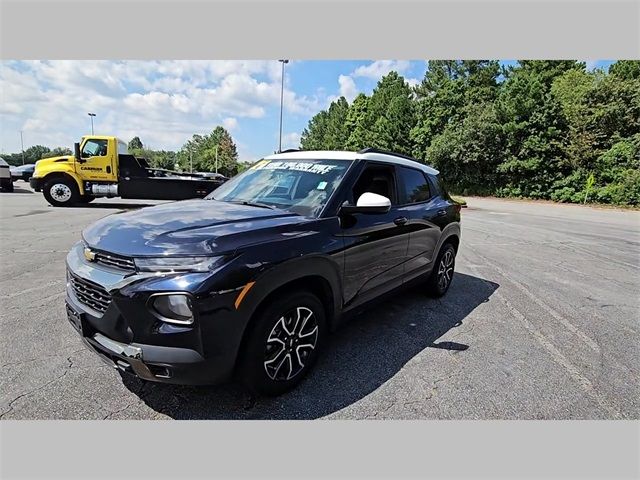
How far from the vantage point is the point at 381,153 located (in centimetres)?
393

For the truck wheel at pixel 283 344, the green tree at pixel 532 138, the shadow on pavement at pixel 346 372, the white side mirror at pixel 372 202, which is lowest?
the shadow on pavement at pixel 346 372

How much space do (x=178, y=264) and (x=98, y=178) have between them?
45.5ft

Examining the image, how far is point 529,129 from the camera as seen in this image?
27.8m

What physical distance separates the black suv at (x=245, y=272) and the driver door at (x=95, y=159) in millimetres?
12245

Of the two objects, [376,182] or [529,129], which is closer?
[376,182]

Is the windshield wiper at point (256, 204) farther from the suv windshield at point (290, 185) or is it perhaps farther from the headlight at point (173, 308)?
the headlight at point (173, 308)

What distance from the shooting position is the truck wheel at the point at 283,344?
2463 millimetres

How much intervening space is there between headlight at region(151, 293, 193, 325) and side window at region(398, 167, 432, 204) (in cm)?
260

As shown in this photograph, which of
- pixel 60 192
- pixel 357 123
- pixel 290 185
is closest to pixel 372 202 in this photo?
pixel 290 185

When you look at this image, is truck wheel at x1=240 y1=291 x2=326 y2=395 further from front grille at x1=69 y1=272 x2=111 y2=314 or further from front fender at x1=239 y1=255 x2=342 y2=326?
front grille at x1=69 y1=272 x2=111 y2=314

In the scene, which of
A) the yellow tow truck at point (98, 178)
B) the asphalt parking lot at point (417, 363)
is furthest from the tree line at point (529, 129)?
the yellow tow truck at point (98, 178)

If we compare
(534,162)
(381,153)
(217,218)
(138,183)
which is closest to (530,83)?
(534,162)

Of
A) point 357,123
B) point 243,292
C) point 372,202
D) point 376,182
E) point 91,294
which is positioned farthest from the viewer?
point 357,123

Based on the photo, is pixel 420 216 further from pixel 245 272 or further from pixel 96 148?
pixel 96 148
